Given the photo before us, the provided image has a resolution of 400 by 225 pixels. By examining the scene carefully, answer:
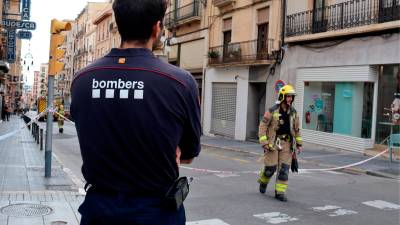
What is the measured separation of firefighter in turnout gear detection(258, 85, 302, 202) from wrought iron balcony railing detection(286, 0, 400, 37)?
29.6ft

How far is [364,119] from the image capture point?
58.2 ft

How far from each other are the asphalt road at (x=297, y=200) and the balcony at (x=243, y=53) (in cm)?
1061

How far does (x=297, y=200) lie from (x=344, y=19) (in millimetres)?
11367

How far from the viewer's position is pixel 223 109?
27.1 metres

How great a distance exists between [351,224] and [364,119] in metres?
11.5

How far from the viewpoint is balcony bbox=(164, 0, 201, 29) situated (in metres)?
29.8

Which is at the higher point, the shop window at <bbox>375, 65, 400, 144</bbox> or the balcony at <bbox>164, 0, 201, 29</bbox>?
the balcony at <bbox>164, 0, 201, 29</bbox>

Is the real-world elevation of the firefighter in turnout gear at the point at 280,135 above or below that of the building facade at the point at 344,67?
below

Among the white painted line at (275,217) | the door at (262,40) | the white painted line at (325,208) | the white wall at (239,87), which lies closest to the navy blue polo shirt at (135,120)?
the white painted line at (275,217)

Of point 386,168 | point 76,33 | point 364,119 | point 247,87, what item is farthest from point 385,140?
point 76,33

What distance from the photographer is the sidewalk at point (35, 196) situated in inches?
261

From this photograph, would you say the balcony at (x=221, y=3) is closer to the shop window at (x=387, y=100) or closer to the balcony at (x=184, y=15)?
the balcony at (x=184, y=15)

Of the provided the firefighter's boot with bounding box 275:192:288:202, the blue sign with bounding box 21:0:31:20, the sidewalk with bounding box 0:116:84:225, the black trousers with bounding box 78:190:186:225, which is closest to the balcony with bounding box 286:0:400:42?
the firefighter's boot with bounding box 275:192:288:202

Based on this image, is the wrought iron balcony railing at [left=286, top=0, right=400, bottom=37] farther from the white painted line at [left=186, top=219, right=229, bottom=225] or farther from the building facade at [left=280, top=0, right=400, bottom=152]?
the white painted line at [left=186, top=219, right=229, bottom=225]
